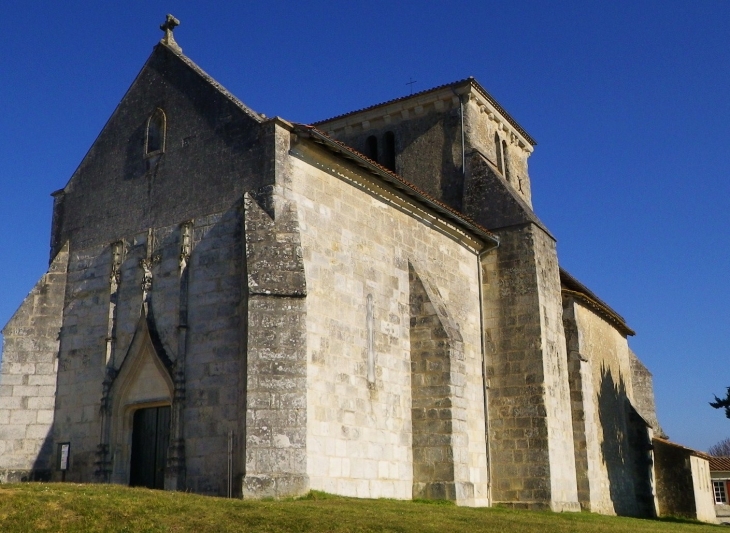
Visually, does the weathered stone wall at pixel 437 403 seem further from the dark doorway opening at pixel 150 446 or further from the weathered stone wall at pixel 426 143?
the weathered stone wall at pixel 426 143

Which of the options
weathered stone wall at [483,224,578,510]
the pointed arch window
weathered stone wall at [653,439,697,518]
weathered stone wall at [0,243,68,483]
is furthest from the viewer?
weathered stone wall at [653,439,697,518]

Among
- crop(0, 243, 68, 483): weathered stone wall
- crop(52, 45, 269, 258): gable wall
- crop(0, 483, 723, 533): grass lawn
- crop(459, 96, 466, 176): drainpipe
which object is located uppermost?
crop(459, 96, 466, 176): drainpipe

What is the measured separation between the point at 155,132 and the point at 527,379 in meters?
10.8

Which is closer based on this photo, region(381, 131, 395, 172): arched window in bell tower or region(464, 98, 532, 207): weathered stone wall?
region(464, 98, 532, 207): weathered stone wall

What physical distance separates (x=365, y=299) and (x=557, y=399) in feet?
22.7

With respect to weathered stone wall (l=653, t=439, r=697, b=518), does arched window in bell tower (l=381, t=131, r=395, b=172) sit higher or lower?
higher

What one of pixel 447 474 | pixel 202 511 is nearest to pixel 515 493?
pixel 447 474

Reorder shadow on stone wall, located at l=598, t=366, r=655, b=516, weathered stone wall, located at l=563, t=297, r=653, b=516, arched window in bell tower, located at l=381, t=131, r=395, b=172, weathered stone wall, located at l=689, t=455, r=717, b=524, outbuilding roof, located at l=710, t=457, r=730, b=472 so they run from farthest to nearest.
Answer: outbuilding roof, located at l=710, t=457, r=730, b=472
weathered stone wall, located at l=689, t=455, r=717, b=524
arched window in bell tower, located at l=381, t=131, r=395, b=172
shadow on stone wall, located at l=598, t=366, r=655, b=516
weathered stone wall, located at l=563, t=297, r=653, b=516

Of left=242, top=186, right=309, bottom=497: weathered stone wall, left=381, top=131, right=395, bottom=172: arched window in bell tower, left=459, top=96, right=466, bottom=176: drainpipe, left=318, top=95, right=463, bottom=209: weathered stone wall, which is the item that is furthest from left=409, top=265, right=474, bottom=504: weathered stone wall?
left=381, top=131, right=395, bottom=172: arched window in bell tower

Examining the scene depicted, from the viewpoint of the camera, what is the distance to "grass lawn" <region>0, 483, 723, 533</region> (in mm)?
10234

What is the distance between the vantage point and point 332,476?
14938mm

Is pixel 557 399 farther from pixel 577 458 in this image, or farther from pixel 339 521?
pixel 339 521

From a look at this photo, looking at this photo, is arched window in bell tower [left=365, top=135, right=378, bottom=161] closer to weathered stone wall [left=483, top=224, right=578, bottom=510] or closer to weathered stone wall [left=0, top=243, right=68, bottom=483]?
weathered stone wall [left=483, top=224, right=578, bottom=510]

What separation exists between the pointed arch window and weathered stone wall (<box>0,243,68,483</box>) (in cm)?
338
